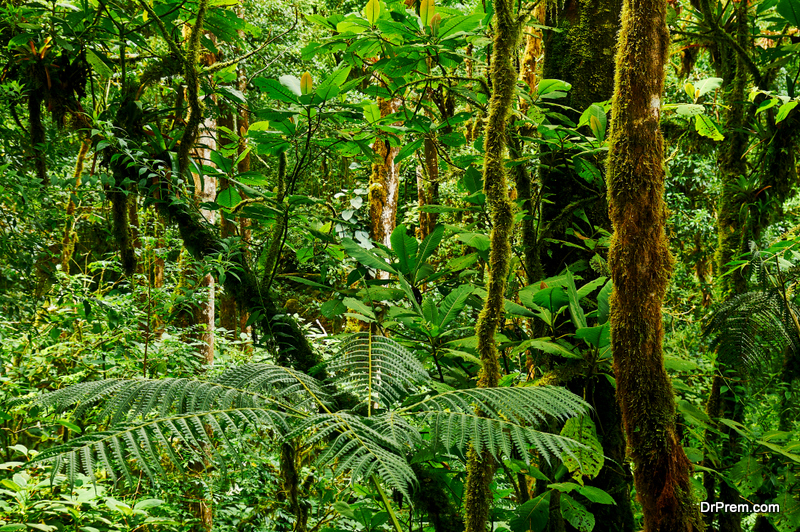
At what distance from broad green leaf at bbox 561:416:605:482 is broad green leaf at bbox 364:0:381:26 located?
1.30m

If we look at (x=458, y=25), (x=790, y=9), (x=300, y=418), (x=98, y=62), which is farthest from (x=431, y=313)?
(x=98, y=62)

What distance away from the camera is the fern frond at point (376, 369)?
114cm

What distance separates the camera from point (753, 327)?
1.94 meters

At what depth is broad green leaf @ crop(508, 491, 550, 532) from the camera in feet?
4.15

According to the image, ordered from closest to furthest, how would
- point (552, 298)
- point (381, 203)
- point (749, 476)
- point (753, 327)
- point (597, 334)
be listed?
point (597, 334) → point (552, 298) → point (749, 476) → point (753, 327) → point (381, 203)

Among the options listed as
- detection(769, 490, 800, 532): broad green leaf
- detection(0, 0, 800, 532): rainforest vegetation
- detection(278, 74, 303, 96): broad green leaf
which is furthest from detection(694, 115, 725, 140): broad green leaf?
detection(769, 490, 800, 532): broad green leaf

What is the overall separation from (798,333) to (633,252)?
4.55ft

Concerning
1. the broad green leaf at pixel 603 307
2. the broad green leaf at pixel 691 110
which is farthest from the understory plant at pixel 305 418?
the broad green leaf at pixel 691 110

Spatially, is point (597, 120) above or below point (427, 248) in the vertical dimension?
above

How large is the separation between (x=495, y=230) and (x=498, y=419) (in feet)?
1.63

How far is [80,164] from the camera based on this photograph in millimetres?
2635

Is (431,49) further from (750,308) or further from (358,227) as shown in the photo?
(750,308)

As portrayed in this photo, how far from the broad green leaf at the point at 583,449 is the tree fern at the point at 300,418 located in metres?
0.20

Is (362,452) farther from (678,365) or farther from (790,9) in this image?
(790,9)
